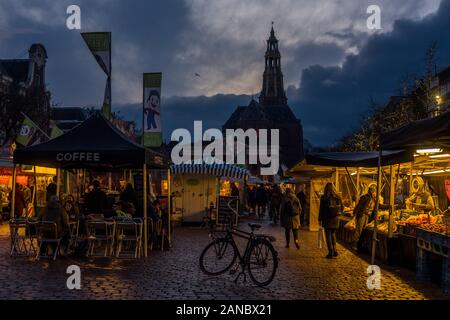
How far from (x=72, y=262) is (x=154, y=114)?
21.5ft

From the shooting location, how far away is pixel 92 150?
1397 centimetres

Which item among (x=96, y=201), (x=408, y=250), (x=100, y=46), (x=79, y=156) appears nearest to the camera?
(x=408, y=250)

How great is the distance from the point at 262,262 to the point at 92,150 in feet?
18.6

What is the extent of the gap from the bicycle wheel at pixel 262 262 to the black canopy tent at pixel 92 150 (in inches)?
160

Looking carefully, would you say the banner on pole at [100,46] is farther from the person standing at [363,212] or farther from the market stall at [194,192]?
the market stall at [194,192]

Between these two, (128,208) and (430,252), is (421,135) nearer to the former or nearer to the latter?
(430,252)

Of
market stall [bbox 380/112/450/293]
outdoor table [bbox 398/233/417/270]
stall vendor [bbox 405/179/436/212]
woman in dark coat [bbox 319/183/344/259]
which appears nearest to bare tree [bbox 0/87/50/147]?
woman in dark coat [bbox 319/183/344/259]

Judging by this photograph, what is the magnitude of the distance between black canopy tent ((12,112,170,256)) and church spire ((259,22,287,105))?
434 feet

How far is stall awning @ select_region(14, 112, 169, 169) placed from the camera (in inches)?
544

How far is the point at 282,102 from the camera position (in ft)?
485

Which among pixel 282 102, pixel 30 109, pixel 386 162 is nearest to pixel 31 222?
pixel 386 162

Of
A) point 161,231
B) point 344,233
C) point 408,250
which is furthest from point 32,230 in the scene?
point 344,233

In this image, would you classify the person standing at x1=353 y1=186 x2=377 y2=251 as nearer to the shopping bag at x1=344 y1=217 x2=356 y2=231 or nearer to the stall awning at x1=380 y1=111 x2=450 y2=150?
the shopping bag at x1=344 y1=217 x2=356 y2=231

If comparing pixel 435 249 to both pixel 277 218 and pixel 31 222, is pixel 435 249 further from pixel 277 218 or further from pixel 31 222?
pixel 277 218
